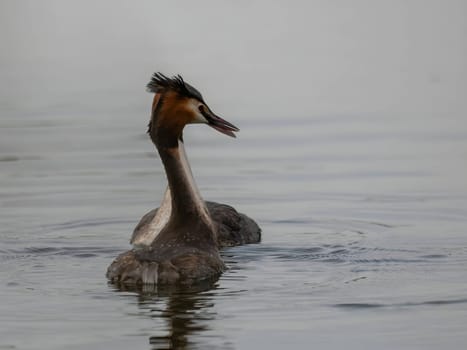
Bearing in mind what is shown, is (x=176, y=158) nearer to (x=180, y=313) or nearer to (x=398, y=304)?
(x=180, y=313)

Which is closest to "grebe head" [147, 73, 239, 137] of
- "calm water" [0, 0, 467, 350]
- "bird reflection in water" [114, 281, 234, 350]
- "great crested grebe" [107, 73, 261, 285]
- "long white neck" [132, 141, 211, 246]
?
"great crested grebe" [107, 73, 261, 285]

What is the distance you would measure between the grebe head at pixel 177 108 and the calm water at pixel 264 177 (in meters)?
1.24

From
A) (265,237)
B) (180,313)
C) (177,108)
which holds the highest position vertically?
(177,108)

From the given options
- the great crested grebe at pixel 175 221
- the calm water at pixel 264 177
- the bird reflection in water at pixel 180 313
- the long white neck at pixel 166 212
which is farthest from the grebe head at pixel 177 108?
the bird reflection in water at pixel 180 313

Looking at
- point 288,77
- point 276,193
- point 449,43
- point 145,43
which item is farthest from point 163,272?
point 145,43

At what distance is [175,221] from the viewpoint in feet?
43.0

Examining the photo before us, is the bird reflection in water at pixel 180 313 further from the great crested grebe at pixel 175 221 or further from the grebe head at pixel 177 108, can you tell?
the grebe head at pixel 177 108

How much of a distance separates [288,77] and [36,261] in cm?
1352

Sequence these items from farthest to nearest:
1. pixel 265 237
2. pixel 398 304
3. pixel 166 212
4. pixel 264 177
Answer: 1. pixel 264 177
2. pixel 265 237
3. pixel 166 212
4. pixel 398 304

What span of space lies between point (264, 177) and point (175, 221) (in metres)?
4.20

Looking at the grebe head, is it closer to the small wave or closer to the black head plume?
the black head plume

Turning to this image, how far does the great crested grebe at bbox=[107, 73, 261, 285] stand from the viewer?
12.2 meters

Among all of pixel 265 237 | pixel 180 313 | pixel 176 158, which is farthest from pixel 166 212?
pixel 180 313

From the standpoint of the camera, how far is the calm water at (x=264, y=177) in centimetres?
1080
